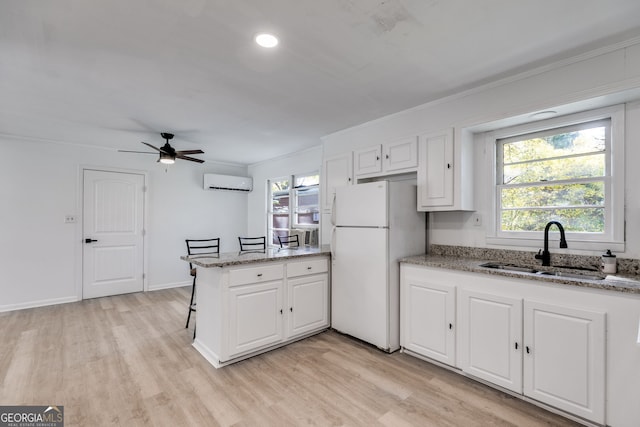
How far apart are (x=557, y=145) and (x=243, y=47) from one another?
2.62 meters

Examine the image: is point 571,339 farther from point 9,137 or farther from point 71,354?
point 9,137

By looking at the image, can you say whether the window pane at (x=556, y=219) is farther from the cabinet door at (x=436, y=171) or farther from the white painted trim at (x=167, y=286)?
the white painted trim at (x=167, y=286)

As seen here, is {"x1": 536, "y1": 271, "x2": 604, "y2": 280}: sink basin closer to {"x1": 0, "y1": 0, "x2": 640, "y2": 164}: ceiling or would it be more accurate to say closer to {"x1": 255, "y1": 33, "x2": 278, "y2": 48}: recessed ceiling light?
{"x1": 0, "y1": 0, "x2": 640, "y2": 164}: ceiling

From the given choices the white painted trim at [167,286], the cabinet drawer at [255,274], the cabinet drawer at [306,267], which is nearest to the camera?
the cabinet drawer at [255,274]

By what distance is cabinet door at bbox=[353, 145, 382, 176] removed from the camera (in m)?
3.40

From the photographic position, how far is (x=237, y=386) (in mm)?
2301

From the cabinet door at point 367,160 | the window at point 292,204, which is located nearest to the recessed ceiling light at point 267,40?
the cabinet door at point 367,160

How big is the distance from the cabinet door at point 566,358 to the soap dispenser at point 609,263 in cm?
45

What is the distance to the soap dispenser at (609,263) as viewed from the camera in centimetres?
205

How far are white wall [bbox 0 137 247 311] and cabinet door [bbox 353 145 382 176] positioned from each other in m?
3.56

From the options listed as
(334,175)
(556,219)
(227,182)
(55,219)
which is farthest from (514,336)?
(55,219)

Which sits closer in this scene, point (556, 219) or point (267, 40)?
point (267, 40)

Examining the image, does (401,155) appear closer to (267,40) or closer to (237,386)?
(267,40)

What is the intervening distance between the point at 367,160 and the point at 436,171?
87cm
